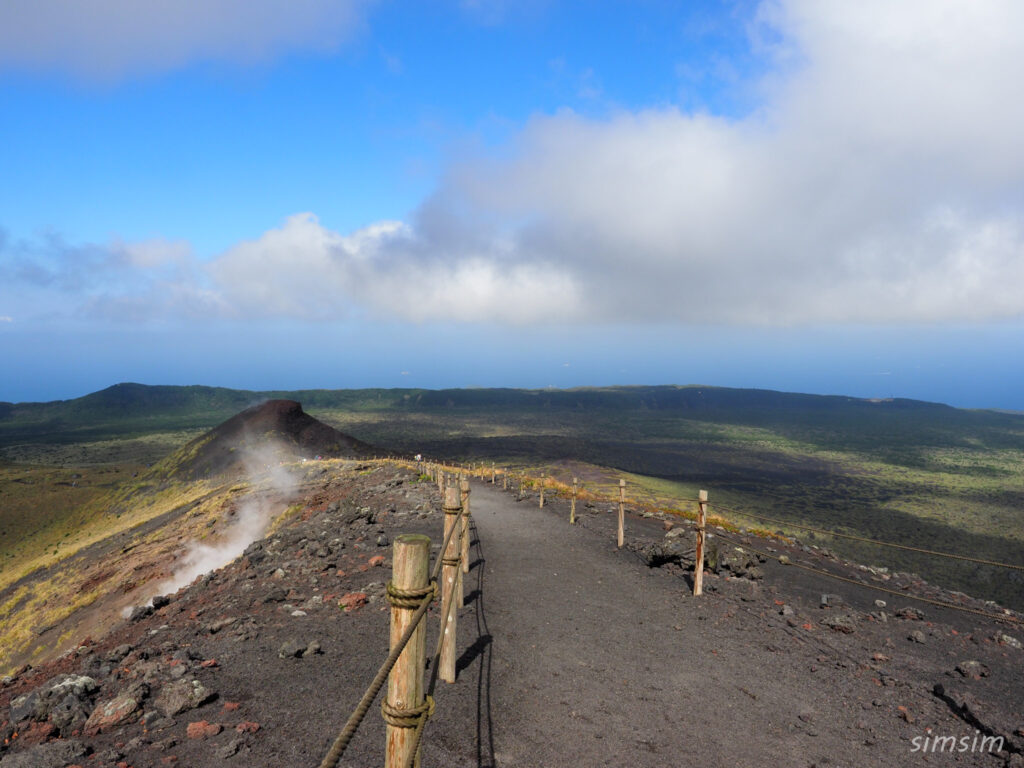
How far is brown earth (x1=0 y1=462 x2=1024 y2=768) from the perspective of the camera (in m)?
5.95

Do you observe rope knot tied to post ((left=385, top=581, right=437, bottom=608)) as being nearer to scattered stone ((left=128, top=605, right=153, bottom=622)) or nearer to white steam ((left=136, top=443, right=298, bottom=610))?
scattered stone ((left=128, top=605, right=153, bottom=622))

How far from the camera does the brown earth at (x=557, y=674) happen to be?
5953mm

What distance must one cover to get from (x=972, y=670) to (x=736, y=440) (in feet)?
344

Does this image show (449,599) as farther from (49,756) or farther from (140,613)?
(140,613)

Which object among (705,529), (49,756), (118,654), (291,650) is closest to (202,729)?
(49,756)

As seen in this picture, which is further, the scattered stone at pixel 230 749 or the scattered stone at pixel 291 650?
the scattered stone at pixel 291 650

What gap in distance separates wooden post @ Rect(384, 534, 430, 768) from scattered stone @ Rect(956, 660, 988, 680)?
9854 millimetres

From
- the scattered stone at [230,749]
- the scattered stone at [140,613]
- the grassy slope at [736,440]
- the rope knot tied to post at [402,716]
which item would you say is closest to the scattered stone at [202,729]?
the scattered stone at [230,749]

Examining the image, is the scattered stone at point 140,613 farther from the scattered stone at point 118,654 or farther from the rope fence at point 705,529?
the rope fence at point 705,529

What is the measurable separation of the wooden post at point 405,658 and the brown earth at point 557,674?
3.00 meters

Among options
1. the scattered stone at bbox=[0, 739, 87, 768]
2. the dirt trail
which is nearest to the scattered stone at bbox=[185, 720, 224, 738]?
the scattered stone at bbox=[0, 739, 87, 768]

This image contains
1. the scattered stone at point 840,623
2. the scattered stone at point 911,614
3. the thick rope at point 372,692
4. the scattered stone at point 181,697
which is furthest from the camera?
the scattered stone at point 911,614

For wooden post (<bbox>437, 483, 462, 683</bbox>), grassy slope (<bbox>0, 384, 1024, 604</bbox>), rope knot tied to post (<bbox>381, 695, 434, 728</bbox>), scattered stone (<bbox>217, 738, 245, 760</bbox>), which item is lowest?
grassy slope (<bbox>0, 384, 1024, 604</bbox>)

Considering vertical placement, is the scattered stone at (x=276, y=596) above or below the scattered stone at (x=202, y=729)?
below
